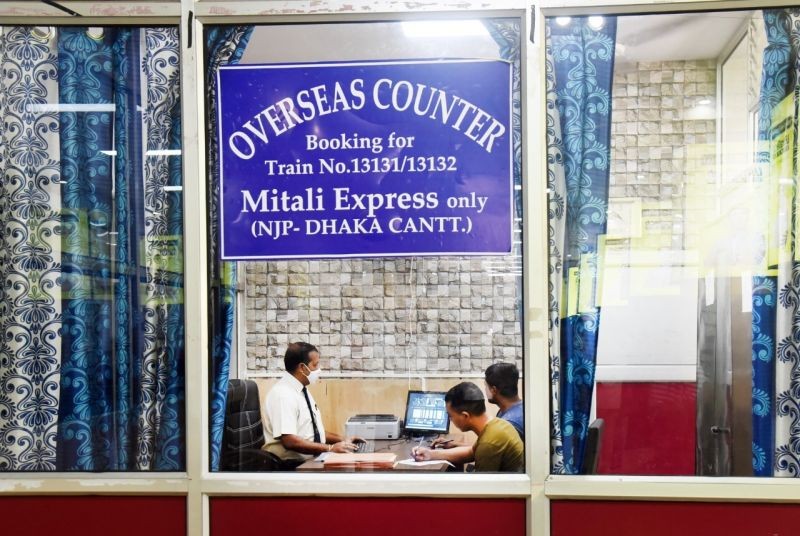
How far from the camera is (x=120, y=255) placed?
2.88 meters

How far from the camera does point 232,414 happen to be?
9.39 ft

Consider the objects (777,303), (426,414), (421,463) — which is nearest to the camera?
(777,303)

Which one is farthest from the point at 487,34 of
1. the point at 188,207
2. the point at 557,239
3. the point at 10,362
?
the point at 10,362

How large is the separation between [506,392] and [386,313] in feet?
1.82

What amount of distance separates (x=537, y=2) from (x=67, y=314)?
7.01 ft

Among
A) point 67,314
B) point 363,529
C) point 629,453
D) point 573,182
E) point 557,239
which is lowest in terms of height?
point 363,529

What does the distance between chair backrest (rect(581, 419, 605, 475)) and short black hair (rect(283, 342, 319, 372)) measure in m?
1.09

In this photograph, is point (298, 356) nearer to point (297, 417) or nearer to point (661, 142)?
point (297, 417)

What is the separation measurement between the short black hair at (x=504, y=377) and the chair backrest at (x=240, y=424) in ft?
2.95

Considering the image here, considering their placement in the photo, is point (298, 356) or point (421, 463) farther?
point (298, 356)

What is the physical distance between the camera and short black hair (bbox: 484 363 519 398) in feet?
9.20

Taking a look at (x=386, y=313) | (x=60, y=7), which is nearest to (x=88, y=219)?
(x=60, y=7)

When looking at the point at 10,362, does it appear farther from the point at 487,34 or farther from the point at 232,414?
the point at 487,34

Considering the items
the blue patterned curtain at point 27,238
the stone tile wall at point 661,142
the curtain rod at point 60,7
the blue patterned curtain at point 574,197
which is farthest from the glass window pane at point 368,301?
the blue patterned curtain at point 27,238
